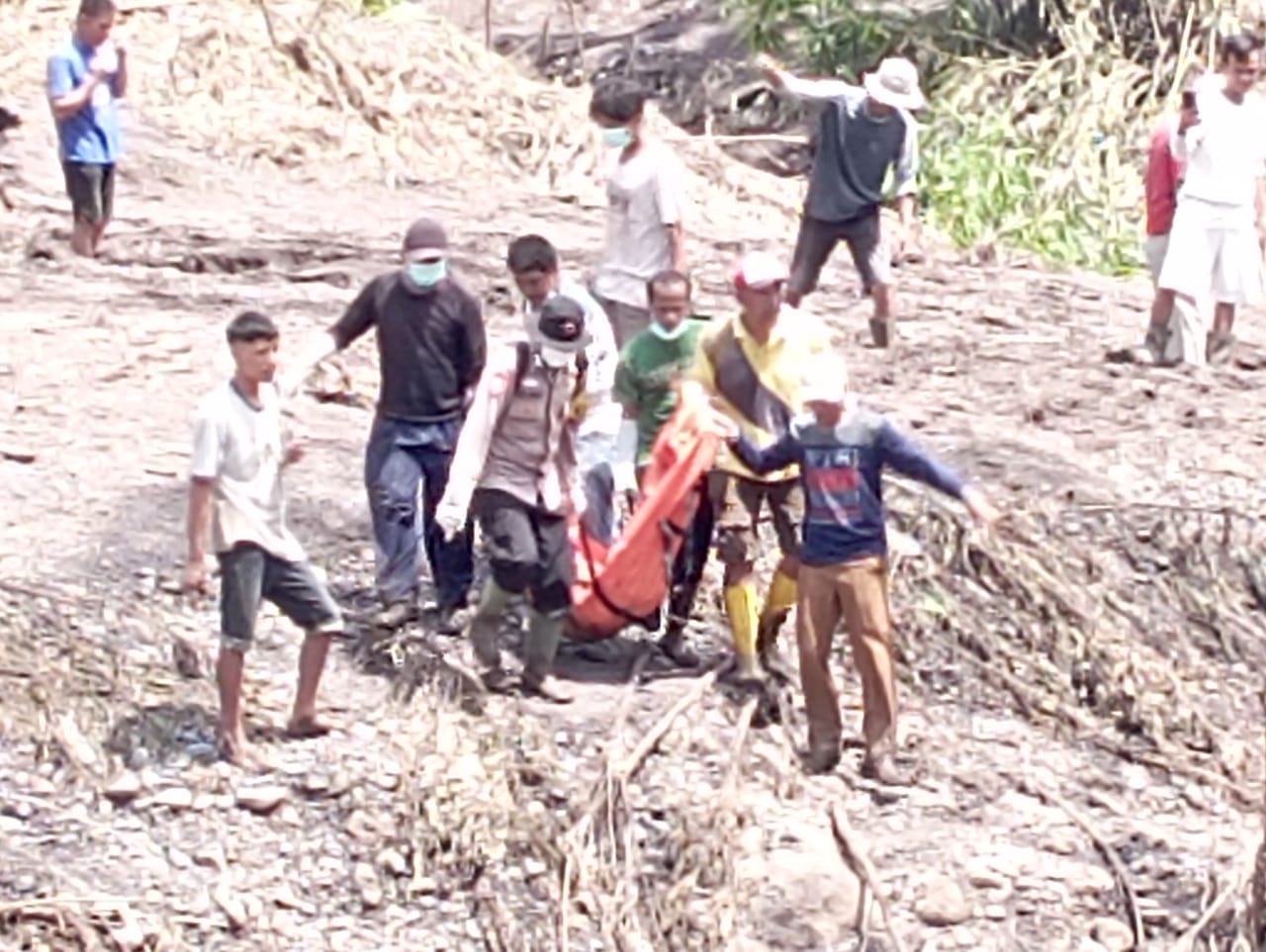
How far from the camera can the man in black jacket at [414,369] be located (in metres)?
9.84

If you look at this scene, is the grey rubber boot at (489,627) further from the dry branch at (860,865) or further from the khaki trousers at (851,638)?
the dry branch at (860,865)

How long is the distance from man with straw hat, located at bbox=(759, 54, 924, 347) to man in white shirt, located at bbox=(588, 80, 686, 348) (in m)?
1.67

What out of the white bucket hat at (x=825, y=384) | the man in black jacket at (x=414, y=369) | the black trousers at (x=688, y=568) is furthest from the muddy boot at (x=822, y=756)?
the man in black jacket at (x=414, y=369)

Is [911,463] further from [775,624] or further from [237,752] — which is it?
[237,752]

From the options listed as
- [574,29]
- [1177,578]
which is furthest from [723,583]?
[574,29]

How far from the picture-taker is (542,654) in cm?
998

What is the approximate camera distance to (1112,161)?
63.7 feet

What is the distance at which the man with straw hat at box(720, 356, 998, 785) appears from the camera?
30.7 feet

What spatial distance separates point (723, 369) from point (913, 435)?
10.4ft

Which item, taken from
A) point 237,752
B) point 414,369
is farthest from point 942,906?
point 414,369

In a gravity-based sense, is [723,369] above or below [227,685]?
above

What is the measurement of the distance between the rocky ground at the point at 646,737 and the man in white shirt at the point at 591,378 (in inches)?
23.4

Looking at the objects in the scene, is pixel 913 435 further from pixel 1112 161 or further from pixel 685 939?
pixel 1112 161

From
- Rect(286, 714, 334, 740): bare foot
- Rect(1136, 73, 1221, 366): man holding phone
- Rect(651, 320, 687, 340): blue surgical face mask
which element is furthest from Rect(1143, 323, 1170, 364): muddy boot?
Rect(286, 714, 334, 740): bare foot
